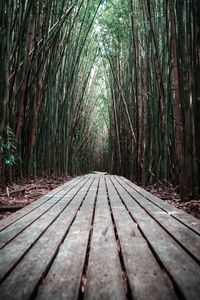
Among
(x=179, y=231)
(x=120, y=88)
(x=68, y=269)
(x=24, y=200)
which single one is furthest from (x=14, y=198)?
(x=120, y=88)

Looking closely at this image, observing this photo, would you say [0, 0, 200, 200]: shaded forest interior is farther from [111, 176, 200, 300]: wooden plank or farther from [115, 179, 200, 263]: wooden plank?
[111, 176, 200, 300]: wooden plank

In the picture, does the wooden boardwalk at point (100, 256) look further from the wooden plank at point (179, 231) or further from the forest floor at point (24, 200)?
the forest floor at point (24, 200)

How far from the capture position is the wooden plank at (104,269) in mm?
941

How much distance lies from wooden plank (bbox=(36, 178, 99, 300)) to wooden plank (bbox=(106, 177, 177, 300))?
0.16m

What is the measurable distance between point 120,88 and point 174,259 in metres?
6.02

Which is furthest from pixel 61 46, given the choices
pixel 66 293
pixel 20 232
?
pixel 66 293

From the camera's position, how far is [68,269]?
44.6 inches

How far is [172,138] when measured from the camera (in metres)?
4.68

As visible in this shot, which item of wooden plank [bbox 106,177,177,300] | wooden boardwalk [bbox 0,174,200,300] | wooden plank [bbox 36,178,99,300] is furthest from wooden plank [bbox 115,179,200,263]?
wooden plank [bbox 36,178,99,300]

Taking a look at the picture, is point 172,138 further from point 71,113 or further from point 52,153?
point 71,113

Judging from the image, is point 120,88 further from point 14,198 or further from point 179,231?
point 179,231

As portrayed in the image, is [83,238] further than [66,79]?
No

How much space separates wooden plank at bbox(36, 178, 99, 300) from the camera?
93cm

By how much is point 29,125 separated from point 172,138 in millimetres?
1922
